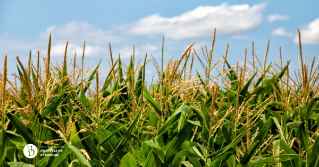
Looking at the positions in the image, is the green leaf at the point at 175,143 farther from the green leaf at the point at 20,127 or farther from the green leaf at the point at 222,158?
the green leaf at the point at 20,127

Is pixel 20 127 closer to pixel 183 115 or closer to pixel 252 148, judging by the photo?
pixel 183 115

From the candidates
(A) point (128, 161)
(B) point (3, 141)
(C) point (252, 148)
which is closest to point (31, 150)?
(B) point (3, 141)

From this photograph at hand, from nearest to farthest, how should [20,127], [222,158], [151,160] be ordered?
[20,127] → [151,160] → [222,158]

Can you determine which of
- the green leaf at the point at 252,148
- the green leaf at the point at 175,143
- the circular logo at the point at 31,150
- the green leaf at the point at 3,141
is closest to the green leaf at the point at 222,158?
the green leaf at the point at 252,148

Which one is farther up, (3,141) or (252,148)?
(3,141)

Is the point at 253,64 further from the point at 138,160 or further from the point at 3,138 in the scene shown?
the point at 3,138

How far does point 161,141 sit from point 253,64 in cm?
227

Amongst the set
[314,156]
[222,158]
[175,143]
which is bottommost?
[314,156]

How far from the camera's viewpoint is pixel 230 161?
224cm

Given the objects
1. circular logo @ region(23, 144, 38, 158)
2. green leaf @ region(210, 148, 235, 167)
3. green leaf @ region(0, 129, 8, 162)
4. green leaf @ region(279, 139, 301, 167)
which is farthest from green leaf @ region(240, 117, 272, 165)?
green leaf @ region(0, 129, 8, 162)

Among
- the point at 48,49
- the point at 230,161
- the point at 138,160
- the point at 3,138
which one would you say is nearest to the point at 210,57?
the point at 230,161

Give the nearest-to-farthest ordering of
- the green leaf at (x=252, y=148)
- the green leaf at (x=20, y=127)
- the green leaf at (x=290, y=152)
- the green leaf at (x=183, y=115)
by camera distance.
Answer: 1. the green leaf at (x=20, y=127)
2. the green leaf at (x=183, y=115)
3. the green leaf at (x=252, y=148)
4. the green leaf at (x=290, y=152)

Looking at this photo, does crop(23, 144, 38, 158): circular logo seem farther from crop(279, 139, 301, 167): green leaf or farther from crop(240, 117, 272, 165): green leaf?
crop(279, 139, 301, 167): green leaf

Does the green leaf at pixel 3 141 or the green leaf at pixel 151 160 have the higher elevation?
the green leaf at pixel 3 141
